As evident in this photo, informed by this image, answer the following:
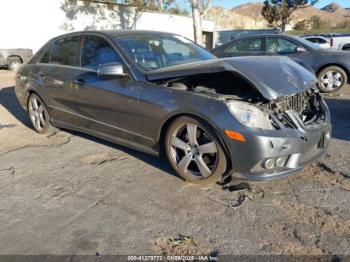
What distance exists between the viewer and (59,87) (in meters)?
5.09

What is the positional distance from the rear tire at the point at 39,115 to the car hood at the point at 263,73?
2.48m

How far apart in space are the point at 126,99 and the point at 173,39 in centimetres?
144

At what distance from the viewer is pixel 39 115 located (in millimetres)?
5824

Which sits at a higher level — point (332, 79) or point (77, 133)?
point (332, 79)

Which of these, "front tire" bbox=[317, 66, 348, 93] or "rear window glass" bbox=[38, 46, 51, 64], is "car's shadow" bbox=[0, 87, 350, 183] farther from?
"rear window glass" bbox=[38, 46, 51, 64]

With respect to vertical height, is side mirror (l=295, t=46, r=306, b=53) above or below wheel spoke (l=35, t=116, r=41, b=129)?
above

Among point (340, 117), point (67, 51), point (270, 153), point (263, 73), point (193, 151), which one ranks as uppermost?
point (67, 51)

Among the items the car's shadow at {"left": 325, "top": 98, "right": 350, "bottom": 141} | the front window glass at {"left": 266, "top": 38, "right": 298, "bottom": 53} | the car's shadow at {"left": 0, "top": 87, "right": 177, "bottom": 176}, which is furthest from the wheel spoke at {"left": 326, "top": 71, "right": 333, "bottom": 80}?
the car's shadow at {"left": 0, "top": 87, "right": 177, "bottom": 176}

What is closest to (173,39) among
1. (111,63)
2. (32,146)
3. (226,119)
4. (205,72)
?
(111,63)

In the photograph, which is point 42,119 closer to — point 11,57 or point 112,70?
point 112,70

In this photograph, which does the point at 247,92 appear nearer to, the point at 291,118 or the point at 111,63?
the point at 291,118

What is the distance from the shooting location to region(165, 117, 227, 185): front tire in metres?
3.47

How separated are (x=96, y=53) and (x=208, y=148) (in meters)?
2.12

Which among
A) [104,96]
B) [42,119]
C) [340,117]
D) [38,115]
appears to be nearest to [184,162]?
[104,96]
